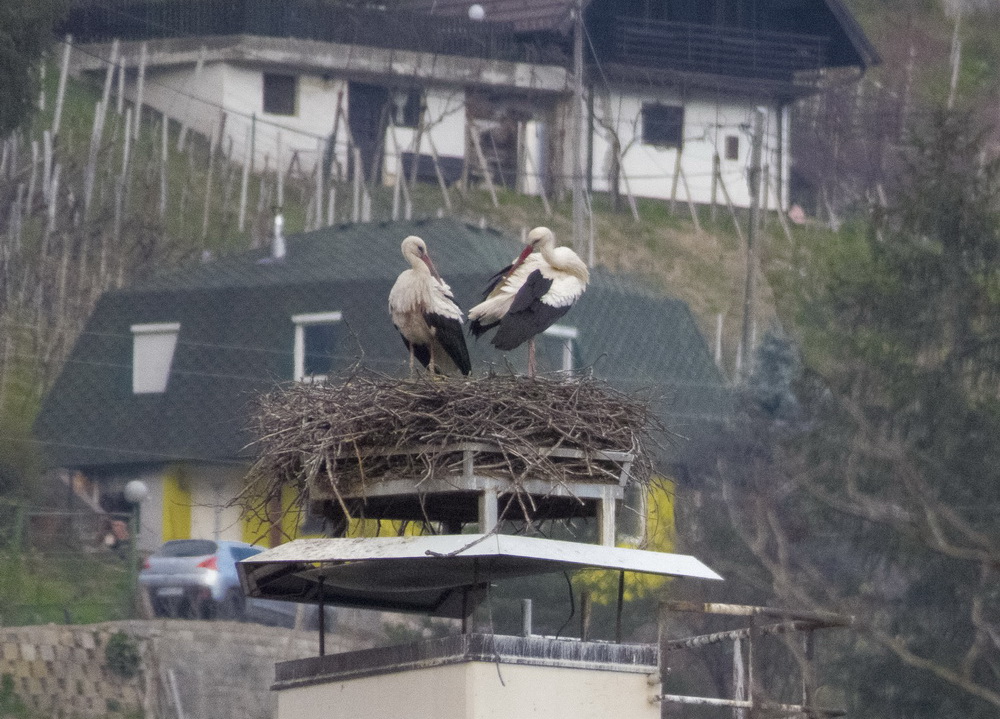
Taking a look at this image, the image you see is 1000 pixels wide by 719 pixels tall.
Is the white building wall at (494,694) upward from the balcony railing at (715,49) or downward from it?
downward

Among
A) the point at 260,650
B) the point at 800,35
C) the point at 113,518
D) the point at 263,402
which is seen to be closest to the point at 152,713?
the point at 260,650

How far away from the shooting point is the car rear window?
23.5m

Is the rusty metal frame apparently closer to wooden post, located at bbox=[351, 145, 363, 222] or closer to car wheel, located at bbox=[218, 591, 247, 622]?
car wheel, located at bbox=[218, 591, 247, 622]

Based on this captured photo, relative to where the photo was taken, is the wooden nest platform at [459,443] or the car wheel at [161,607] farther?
the car wheel at [161,607]

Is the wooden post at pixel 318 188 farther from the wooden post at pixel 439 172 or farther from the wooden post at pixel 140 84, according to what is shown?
the wooden post at pixel 140 84

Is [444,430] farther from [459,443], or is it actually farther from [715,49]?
[715,49]

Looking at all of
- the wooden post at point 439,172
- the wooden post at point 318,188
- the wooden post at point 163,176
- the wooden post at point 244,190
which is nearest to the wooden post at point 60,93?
the wooden post at point 163,176

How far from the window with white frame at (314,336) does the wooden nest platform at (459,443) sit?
19077 mm

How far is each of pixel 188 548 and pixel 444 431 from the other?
1464 cm

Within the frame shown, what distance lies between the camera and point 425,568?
10453 millimetres

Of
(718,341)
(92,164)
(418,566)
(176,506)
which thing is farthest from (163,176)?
(418,566)

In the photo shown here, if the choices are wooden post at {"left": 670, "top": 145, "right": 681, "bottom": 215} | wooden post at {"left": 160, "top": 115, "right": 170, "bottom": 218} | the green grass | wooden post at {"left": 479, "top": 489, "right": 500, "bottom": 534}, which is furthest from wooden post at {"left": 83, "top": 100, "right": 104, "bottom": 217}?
wooden post at {"left": 479, "top": 489, "right": 500, "bottom": 534}

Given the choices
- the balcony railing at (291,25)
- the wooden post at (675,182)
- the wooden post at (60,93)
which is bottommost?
the wooden post at (675,182)

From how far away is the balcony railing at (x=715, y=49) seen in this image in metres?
45.1
